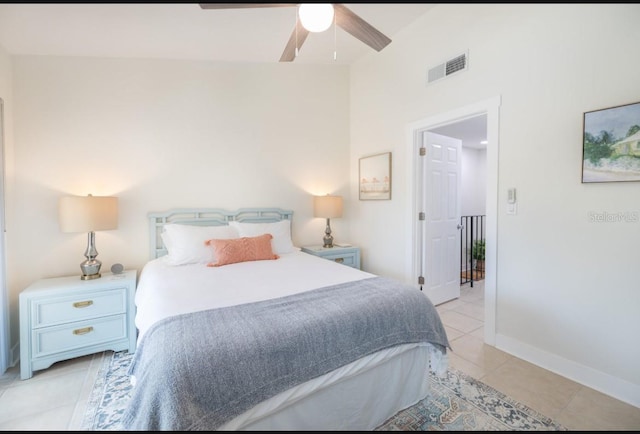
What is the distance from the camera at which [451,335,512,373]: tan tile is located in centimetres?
243

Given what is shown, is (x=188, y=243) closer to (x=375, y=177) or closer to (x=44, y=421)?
(x=44, y=421)

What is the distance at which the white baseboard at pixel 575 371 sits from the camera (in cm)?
195

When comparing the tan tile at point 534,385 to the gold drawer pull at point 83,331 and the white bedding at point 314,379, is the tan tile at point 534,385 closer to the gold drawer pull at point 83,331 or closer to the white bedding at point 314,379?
the white bedding at point 314,379

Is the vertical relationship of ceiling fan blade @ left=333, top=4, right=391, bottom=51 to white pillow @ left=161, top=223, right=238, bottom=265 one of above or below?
above

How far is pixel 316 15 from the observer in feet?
5.96

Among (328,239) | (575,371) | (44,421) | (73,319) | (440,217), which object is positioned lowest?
(44,421)

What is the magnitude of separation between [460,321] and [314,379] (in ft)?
7.75

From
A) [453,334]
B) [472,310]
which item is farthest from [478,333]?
[472,310]

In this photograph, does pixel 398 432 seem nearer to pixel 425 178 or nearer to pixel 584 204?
pixel 584 204

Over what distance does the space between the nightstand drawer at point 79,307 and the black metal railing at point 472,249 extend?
4426 millimetres

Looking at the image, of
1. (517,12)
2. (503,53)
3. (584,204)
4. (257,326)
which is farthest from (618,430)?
(517,12)

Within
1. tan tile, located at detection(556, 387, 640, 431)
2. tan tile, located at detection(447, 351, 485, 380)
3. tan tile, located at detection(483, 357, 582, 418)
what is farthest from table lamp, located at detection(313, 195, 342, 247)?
tan tile, located at detection(556, 387, 640, 431)

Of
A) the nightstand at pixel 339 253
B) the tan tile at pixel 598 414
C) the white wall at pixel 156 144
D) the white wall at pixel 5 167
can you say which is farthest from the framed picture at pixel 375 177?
the white wall at pixel 5 167

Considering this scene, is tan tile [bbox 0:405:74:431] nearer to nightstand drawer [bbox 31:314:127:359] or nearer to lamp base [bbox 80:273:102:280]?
nightstand drawer [bbox 31:314:127:359]
